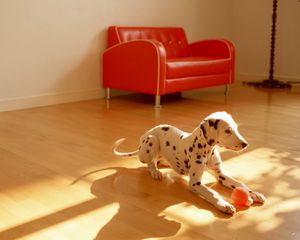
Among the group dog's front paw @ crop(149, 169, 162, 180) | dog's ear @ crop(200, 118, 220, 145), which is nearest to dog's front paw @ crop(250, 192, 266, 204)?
dog's ear @ crop(200, 118, 220, 145)

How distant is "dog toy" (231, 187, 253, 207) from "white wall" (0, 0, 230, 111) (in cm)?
253

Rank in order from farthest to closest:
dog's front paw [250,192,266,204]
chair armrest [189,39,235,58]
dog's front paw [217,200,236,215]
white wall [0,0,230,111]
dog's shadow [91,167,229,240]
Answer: chair armrest [189,39,235,58], white wall [0,0,230,111], dog's front paw [250,192,266,204], dog's front paw [217,200,236,215], dog's shadow [91,167,229,240]

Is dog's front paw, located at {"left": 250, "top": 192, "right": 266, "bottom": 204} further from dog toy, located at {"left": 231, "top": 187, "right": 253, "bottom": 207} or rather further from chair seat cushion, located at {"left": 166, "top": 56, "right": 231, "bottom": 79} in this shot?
chair seat cushion, located at {"left": 166, "top": 56, "right": 231, "bottom": 79}

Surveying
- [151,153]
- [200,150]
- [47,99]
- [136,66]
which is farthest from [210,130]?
[47,99]

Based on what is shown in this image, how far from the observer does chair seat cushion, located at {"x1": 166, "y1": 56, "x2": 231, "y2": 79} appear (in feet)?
12.7

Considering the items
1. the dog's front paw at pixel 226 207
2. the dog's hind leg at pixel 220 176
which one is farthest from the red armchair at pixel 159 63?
the dog's front paw at pixel 226 207

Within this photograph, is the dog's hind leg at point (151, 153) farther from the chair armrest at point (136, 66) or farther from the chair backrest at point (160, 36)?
the chair backrest at point (160, 36)

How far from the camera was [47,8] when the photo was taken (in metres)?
3.81

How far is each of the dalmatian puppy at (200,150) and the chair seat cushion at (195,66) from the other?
1.84 metres

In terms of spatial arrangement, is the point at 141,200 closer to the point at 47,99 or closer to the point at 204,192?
the point at 204,192

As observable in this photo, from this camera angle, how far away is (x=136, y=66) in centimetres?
398

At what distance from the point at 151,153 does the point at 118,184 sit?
0.23m

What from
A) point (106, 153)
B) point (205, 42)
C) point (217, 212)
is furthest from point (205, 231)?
point (205, 42)

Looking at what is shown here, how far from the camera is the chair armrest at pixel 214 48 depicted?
461cm
